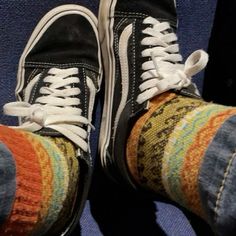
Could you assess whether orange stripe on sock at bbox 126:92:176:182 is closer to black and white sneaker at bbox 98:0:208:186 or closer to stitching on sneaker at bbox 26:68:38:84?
black and white sneaker at bbox 98:0:208:186

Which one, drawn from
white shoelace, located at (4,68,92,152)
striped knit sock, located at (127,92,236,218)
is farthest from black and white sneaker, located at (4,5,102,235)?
striped knit sock, located at (127,92,236,218)

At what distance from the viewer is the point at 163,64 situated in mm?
915

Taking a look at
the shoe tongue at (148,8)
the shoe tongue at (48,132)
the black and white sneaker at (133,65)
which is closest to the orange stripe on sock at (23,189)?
the shoe tongue at (48,132)

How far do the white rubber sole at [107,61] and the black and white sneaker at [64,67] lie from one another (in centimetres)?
2

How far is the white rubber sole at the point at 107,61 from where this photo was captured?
0.96 m

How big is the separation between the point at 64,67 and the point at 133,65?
0.44 ft

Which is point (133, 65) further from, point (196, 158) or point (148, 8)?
point (196, 158)

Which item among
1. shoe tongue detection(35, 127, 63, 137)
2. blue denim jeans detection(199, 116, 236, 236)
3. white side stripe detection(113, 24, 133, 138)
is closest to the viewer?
blue denim jeans detection(199, 116, 236, 236)

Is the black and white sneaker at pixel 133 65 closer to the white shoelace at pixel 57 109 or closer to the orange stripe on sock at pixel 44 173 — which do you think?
the white shoelace at pixel 57 109

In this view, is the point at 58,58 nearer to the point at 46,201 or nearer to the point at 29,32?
the point at 29,32

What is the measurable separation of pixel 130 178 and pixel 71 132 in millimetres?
136

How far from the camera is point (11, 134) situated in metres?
0.69

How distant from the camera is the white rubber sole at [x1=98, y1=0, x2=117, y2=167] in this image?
3.14 ft

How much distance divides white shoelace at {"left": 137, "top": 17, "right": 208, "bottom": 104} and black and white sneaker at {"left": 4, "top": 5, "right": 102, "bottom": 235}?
11cm
